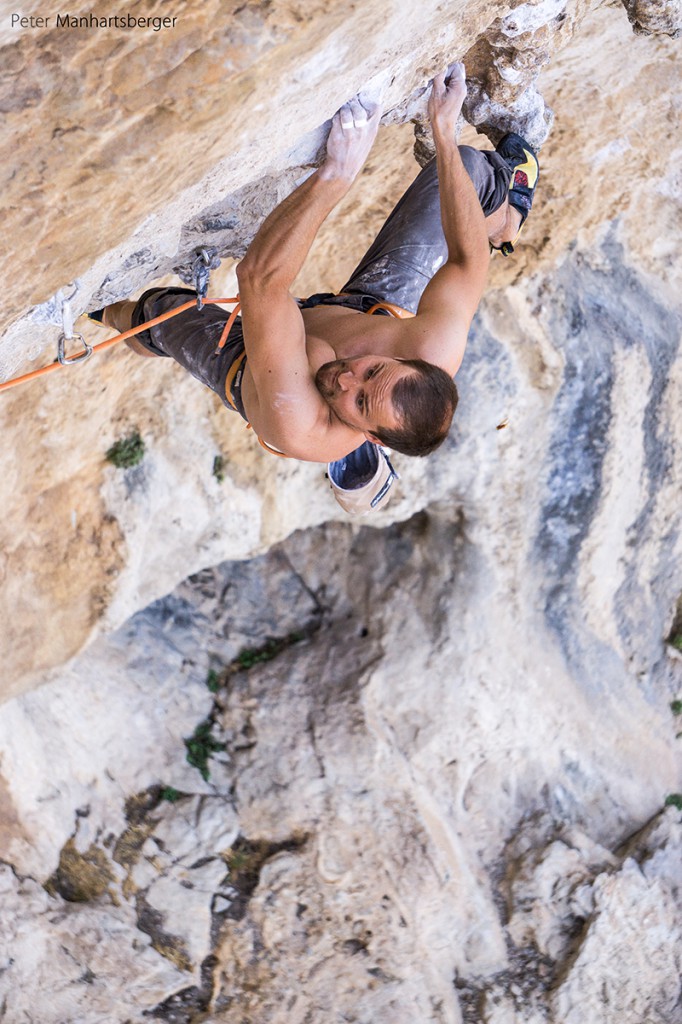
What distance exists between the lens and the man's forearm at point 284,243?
2.29 metres

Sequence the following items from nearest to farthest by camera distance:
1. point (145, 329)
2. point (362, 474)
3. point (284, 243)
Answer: point (284, 243) → point (145, 329) → point (362, 474)

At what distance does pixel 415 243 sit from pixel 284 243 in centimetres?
82

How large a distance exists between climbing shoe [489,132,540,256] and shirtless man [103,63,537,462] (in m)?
0.01

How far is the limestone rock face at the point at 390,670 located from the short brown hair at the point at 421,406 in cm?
168

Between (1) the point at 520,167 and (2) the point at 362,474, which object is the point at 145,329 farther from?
(1) the point at 520,167

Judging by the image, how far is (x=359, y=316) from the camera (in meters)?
2.68

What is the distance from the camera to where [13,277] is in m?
2.31

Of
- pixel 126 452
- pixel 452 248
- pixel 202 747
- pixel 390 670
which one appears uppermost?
pixel 452 248

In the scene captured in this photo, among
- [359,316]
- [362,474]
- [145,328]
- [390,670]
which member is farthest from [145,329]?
[390,670]

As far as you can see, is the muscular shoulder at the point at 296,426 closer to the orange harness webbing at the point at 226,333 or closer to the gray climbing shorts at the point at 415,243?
the orange harness webbing at the point at 226,333

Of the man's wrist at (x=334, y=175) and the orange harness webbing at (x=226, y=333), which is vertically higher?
the man's wrist at (x=334, y=175)

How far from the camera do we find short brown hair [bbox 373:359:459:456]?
91.4 inches

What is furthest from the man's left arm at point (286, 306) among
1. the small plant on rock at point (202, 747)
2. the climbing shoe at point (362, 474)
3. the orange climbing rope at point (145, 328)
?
the small plant on rock at point (202, 747)

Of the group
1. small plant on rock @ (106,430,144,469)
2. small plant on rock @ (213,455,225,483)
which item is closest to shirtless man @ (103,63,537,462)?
small plant on rock @ (106,430,144,469)
